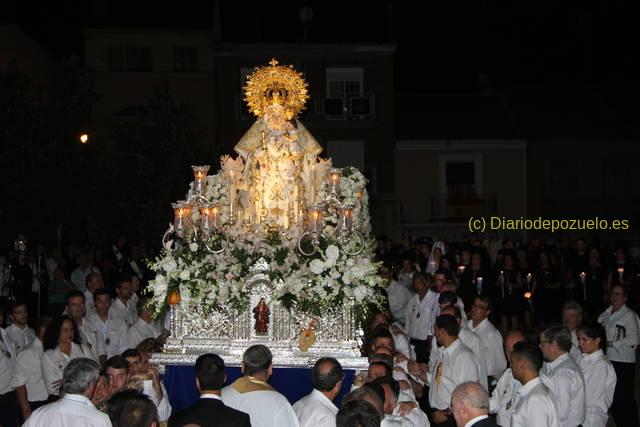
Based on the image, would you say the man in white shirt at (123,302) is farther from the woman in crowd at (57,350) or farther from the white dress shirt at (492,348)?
the white dress shirt at (492,348)

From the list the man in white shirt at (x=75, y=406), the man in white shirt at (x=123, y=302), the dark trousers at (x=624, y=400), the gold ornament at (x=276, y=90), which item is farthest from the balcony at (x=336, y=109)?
the man in white shirt at (x=75, y=406)

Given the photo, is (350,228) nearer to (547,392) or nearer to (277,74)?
(277,74)

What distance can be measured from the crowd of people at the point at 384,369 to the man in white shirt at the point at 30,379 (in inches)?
0.4

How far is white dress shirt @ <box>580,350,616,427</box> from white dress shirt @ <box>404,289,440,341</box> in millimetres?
4902

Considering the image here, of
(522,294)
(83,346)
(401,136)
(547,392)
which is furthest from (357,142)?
(547,392)

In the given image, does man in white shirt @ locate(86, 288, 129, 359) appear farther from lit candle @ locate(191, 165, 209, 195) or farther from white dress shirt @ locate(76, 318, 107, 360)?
lit candle @ locate(191, 165, 209, 195)

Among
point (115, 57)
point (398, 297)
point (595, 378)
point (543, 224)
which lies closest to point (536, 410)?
point (595, 378)

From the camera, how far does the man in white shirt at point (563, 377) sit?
8.89 meters

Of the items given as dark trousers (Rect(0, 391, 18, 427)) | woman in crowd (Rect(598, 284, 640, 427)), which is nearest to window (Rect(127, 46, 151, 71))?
woman in crowd (Rect(598, 284, 640, 427))

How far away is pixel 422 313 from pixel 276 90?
398cm

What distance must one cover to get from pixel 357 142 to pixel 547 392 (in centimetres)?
2997

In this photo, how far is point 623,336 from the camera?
12.7m

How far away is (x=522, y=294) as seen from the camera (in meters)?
19.2

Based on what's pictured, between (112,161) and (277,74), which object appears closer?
(277,74)
